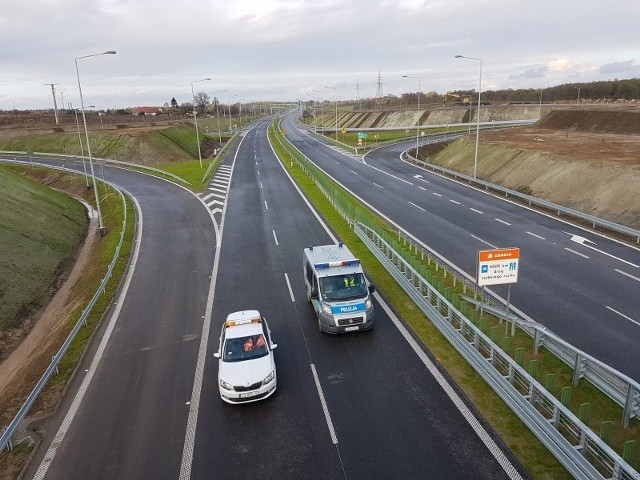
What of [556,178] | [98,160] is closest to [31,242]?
[556,178]

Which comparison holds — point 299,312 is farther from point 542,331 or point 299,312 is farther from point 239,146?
point 239,146

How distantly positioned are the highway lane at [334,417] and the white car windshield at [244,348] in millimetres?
→ 1099

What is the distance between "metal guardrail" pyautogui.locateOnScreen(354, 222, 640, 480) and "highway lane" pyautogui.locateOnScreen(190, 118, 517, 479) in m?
1.26

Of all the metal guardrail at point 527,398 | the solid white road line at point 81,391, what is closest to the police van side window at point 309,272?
the metal guardrail at point 527,398

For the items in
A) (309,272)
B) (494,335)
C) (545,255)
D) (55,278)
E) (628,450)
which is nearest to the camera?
(628,450)

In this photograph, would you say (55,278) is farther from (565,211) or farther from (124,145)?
(124,145)

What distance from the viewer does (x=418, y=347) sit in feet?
51.6

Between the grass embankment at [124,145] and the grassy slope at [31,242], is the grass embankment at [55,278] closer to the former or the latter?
the grassy slope at [31,242]

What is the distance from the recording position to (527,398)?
11.5 metres

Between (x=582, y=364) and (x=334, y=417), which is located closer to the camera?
(x=334, y=417)

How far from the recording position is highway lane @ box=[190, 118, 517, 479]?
34.8 ft

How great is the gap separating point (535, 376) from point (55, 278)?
2670cm

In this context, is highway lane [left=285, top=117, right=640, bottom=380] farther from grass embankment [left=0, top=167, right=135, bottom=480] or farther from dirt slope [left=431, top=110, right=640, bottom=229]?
grass embankment [left=0, top=167, right=135, bottom=480]

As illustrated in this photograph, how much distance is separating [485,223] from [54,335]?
Answer: 2529 cm
